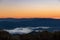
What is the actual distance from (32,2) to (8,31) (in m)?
0.40

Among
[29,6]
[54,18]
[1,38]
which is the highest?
[29,6]

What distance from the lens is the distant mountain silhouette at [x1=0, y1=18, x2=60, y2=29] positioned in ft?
4.97

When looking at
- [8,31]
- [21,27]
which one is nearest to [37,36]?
[21,27]

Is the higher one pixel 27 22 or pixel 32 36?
pixel 27 22

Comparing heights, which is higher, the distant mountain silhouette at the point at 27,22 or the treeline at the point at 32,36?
the distant mountain silhouette at the point at 27,22

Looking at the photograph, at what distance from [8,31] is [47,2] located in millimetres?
512

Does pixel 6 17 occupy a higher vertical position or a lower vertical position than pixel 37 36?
higher

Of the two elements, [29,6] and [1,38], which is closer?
[1,38]

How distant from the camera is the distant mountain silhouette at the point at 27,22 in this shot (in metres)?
1.52

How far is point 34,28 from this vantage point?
1.53 metres

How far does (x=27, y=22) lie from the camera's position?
1537 millimetres

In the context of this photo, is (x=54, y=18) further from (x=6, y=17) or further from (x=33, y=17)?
(x=6, y=17)

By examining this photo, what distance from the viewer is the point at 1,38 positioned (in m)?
1.45

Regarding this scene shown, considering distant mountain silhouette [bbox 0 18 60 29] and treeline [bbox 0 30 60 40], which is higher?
distant mountain silhouette [bbox 0 18 60 29]
